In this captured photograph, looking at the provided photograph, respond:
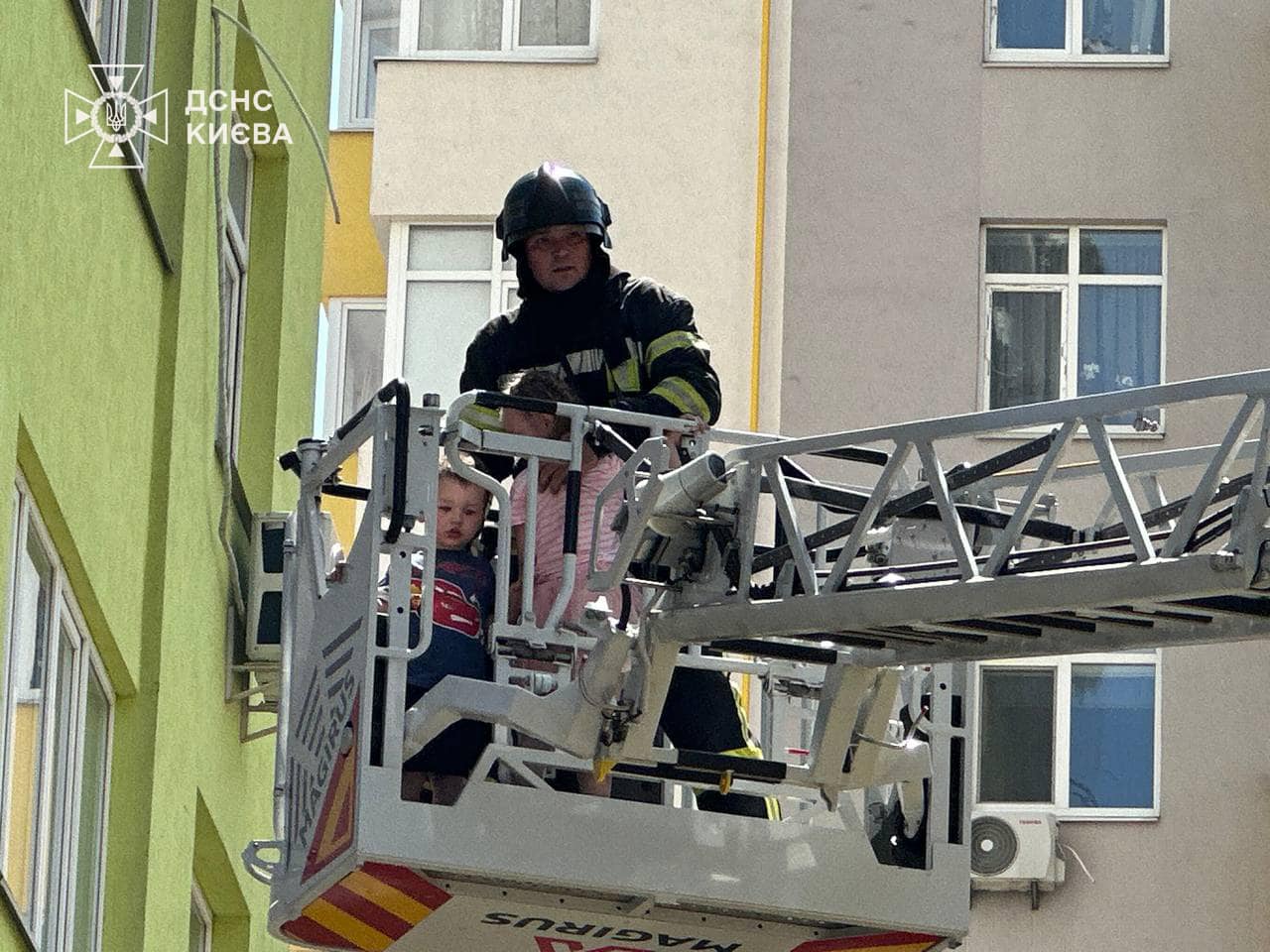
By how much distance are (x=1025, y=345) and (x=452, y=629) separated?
14.3 m

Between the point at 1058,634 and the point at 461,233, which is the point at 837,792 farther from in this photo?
the point at 461,233

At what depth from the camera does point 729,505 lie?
10203mm

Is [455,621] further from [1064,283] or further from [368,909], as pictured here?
[1064,283]

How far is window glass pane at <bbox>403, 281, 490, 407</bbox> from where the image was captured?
2467 centimetres

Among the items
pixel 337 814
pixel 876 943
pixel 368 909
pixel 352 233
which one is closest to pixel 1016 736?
pixel 352 233

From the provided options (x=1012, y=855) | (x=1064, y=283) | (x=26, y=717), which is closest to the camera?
(x=26, y=717)

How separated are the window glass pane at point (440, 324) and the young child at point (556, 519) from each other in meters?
13.6

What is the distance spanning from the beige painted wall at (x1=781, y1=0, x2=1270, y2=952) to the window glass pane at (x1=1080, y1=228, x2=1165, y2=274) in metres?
0.20

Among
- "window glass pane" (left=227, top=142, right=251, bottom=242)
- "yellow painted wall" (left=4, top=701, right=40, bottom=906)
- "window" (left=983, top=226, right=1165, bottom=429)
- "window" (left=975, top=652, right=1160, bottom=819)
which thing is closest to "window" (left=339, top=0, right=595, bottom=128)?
"window" (left=983, top=226, right=1165, bottom=429)

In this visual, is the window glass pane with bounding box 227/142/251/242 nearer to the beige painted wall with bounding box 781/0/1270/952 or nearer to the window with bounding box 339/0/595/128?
the beige painted wall with bounding box 781/0/1270/952

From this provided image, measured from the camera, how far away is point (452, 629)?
35.1 feet

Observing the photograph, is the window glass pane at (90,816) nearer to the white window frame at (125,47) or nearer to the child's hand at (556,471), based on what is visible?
the white window frame at (125,47)

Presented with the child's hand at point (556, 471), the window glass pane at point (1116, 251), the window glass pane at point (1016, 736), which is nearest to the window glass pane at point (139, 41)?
the child's hand at point (556, 471)

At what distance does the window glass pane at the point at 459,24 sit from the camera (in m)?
25.4
